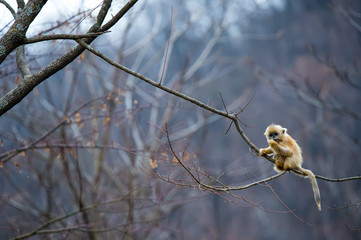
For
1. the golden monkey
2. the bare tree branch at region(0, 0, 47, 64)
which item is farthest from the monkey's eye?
the bare tree branch at region(0, 0, 47, 64)

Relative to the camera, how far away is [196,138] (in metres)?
19.7

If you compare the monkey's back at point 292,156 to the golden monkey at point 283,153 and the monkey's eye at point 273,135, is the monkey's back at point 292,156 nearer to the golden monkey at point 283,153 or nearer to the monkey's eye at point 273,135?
the golden monkey at point 283,153

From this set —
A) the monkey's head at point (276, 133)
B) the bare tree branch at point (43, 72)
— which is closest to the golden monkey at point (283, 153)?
the monkey's head at point (276, 133)

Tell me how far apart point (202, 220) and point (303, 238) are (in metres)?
4.94

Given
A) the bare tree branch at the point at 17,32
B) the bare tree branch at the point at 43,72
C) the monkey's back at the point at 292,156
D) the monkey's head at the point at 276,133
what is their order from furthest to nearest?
1. the monkey's head at the point at 276,133
2. the monkey's back at the point at 292,156
3. the bare tree branch at the point at 43,72
4. the bare tree branch at the point at 17,32

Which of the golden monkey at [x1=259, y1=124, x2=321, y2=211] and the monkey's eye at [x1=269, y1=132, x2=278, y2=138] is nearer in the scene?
the golden monkey at [x1=259, y1=124, x2=321, y2=211]

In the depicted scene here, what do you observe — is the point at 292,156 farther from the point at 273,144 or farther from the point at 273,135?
the point at 273,135

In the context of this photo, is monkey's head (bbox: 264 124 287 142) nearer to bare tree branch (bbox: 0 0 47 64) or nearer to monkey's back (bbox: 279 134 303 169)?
monkey's back (bbox: 279 134 303 169)

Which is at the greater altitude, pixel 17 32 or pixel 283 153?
pixel 283 153

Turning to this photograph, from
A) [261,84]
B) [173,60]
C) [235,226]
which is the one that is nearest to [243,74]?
[261,84]

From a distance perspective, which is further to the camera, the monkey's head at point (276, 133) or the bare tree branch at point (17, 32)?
the monkey's head at point (276, 133)

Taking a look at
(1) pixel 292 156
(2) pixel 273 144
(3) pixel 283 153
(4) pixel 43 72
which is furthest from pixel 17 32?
(1) pixel 292 156

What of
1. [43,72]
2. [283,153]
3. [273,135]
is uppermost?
[273,135]

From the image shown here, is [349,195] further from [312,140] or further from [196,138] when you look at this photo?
[196,138]
